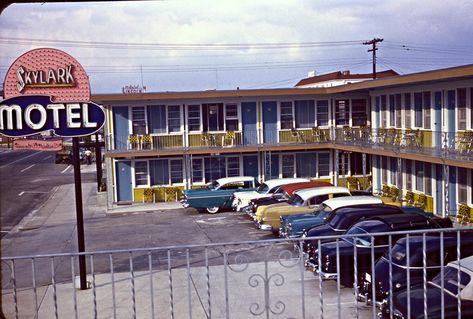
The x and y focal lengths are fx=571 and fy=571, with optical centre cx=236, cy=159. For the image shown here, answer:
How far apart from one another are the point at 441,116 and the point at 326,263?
11799mm

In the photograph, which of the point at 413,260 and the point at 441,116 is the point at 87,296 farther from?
the point at 441,116

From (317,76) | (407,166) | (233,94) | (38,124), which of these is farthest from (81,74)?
(317,76)

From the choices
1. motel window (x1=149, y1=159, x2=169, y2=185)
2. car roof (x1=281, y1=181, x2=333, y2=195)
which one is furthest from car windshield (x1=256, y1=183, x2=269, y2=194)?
motel window (x1=149, y1=159, x2=169, y2=185)

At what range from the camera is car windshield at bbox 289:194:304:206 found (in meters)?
20.8

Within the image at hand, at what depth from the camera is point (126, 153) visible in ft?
97.7

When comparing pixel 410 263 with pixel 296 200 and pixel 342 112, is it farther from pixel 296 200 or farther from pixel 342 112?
pixel 342 112

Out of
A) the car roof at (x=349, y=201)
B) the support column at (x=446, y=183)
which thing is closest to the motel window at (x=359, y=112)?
the support column at (x=446, y=183)

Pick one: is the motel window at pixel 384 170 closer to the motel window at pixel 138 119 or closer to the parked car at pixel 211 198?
the parked car at pixel 211 198

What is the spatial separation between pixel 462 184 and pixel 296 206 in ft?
20.1

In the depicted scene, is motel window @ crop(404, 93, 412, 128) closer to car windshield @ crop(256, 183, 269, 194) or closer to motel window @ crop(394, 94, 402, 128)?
motel window @ crop(394, 94, 402, 128)

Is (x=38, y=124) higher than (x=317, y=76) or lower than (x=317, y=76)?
lower

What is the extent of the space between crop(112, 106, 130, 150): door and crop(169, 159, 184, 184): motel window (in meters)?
2.74

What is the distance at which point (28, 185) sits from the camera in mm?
42594

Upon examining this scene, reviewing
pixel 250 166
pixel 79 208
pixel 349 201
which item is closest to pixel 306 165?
pixel 250 166
